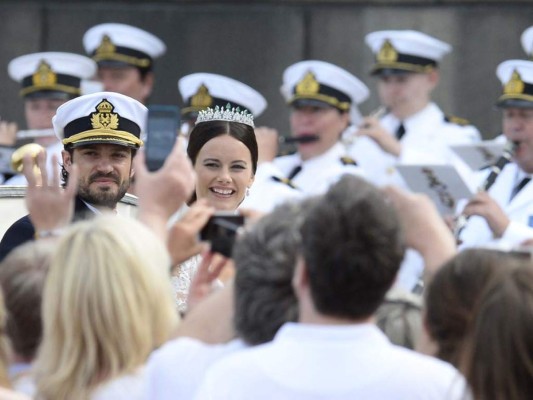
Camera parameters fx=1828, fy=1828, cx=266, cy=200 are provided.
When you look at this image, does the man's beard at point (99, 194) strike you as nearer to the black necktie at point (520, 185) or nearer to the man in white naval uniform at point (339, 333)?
the man in white naval uniform at point (339, 333)

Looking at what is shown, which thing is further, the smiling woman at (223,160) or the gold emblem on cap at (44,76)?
the gold emblem on cap at (44,76)

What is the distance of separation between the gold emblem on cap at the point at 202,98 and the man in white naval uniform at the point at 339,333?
19.6 ft

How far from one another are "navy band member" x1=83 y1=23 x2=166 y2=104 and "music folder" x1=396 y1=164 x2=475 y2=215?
259 centimetres

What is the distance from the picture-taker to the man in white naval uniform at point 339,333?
151 inches

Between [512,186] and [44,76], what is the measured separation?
3.10 m

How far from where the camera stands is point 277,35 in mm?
11492

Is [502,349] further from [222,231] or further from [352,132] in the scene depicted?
[352,132]

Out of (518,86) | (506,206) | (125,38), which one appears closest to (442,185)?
(506,206)

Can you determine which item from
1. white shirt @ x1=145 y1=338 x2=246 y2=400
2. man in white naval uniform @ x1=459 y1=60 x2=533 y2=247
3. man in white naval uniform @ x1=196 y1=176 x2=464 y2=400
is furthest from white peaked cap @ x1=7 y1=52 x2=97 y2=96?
man in white naval uniform @ x1=196 y1=176 x2=464 y2=400

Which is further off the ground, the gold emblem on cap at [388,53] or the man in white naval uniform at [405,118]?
the gold emblem on cap at [388,53]

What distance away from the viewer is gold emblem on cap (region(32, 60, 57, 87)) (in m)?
A: 10.7

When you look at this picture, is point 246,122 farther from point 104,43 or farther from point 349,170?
point 104,43

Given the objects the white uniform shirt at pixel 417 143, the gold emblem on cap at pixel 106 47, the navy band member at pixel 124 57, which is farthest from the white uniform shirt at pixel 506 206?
the gold emblem on cap at pixel 106 47

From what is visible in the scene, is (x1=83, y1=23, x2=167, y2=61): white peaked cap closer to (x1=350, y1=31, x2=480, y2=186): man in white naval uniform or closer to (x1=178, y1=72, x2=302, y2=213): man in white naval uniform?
(x1=178, y1=72, x2=302, y2=213): man in white naval uniform
